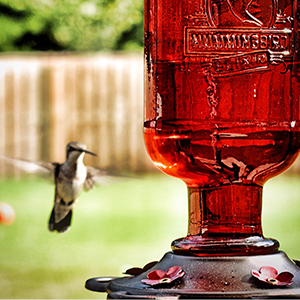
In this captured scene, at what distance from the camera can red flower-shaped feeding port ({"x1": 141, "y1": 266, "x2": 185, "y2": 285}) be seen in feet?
2.80

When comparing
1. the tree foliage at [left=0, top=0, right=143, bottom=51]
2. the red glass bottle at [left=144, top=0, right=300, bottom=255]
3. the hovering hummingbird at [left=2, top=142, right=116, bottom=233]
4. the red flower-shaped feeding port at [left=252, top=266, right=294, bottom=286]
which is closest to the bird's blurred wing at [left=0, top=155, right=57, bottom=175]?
the hovering hummingbird at [left=2, top=142, right=116, bottom=233]

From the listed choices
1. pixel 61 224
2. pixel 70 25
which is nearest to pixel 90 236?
pixel 61 224

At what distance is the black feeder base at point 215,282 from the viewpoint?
79 cm

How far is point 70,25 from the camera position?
1029 cm

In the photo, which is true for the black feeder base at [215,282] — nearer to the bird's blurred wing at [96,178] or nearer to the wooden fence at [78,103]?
the bird's blurred wing at [96,178]

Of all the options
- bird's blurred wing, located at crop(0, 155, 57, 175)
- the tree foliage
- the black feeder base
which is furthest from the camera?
the tree foliage

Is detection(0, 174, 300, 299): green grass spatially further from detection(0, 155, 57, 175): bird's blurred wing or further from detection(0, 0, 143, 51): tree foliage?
detection(0, 0, 143, 51): tree foliage

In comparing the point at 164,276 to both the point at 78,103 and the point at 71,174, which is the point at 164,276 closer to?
the point at 71,174

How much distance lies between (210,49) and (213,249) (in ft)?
1.00

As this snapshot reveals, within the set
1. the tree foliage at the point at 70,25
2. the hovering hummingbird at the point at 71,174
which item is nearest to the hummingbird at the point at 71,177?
the hovering hummingbird at the point at 71,174

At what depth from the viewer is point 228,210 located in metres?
0.95

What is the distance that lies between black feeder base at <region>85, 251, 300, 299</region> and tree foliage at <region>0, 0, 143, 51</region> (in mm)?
9582

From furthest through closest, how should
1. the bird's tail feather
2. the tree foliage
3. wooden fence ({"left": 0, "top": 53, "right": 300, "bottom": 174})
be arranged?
the tree foliage → wooden fence ({"left": 0, "top": 53, "right": 300, "bottom": 174}) → the bird's tail feather

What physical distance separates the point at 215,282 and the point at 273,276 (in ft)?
0.26
